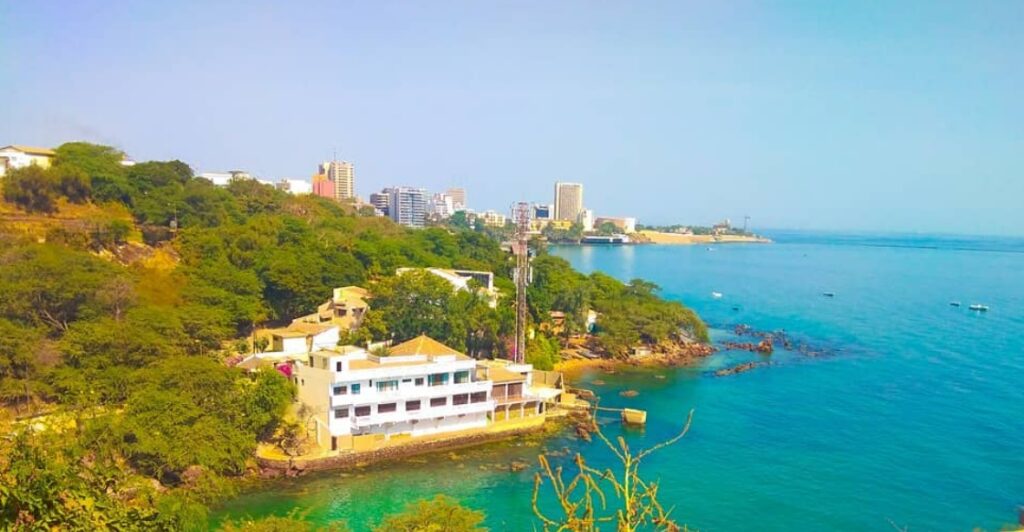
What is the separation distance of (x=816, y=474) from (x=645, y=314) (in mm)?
15449

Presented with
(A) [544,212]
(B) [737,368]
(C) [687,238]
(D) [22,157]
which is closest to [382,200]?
(A) [544,212]

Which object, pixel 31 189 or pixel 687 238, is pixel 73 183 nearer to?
pixel 31 189

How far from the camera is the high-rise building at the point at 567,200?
524 feet

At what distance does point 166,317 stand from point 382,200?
107 m

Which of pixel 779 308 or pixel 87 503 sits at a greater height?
pixel 87 503

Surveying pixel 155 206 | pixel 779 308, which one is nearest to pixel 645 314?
pixel 779 308

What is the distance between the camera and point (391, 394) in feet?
64.4

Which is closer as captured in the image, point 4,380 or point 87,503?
point 87,503

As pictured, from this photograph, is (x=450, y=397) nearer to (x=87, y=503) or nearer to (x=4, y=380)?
(x=4, y=380)

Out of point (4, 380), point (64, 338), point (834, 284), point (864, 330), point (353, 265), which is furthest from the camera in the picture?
point (834, 284)

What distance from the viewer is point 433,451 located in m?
19.9

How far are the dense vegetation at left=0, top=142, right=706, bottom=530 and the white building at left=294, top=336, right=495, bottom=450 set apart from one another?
121cm

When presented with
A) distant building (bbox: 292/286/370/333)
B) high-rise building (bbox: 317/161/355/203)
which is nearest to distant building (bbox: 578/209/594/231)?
high-rise building (bbox: 317/161/355/203)

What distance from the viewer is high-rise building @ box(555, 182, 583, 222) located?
160m
